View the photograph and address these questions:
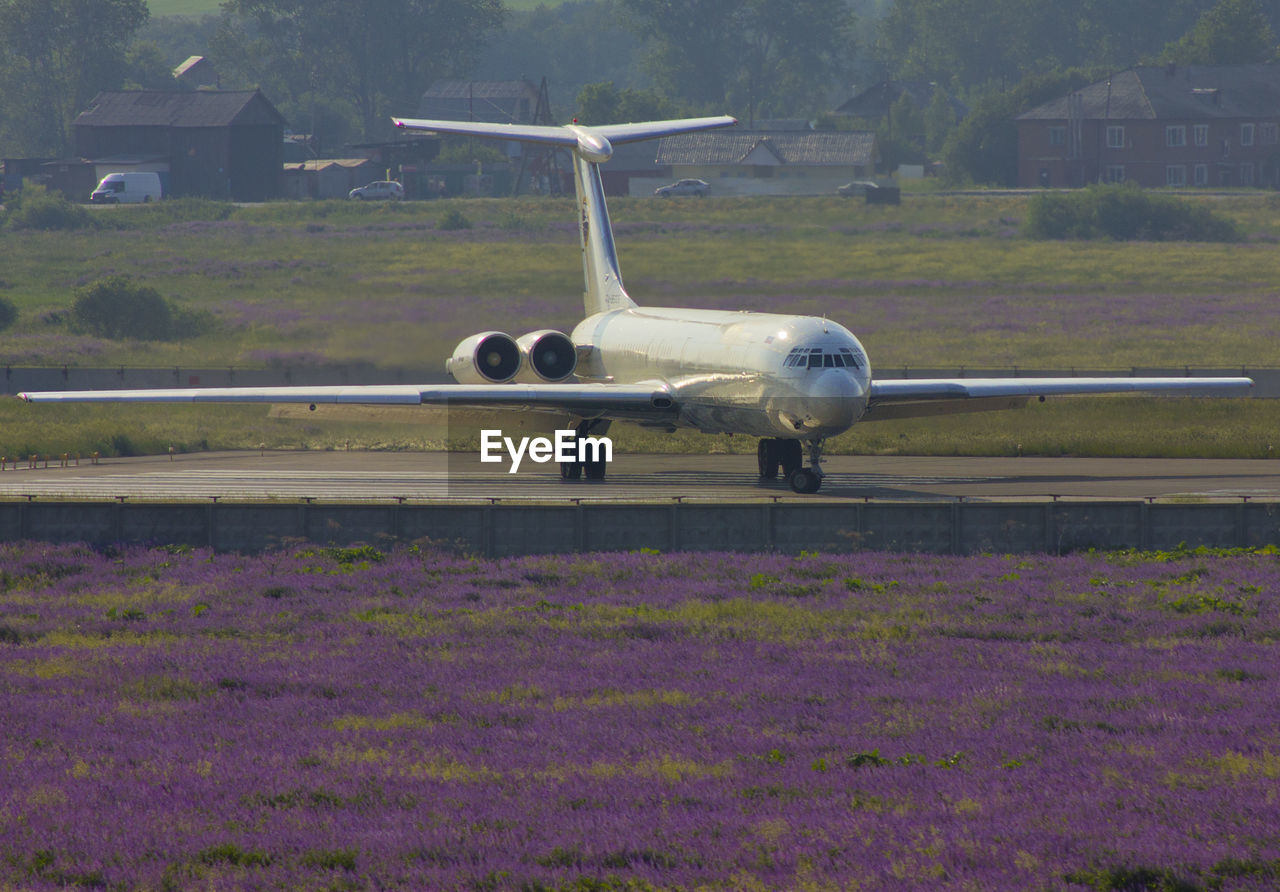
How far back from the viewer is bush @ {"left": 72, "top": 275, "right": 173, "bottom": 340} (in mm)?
76625

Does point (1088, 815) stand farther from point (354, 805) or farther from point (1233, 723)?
point (354, 805)

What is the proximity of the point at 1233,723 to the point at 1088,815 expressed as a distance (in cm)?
408

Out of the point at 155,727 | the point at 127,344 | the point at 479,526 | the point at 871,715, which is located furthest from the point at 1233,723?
the point at 127,344

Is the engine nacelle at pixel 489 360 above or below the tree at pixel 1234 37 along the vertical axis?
below

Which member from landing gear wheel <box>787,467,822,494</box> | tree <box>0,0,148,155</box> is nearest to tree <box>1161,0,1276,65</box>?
tree <box>0,0,148,155</box>

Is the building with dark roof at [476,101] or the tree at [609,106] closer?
the tree at [609,106]

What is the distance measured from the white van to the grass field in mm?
9847

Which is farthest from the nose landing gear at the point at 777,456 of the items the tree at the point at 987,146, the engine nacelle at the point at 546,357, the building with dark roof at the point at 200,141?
the tree at the point at 987,146

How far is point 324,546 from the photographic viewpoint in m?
30.1

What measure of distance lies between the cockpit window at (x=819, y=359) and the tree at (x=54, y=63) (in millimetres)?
171324

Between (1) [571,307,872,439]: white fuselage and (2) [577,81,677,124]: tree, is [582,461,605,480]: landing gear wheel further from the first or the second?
(2) [577,81,677,124]: tree

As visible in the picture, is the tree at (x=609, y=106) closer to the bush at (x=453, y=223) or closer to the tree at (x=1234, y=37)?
the bush at (x=453, y=223)

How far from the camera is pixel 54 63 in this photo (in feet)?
632

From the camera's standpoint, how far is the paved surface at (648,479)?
36.1 m
